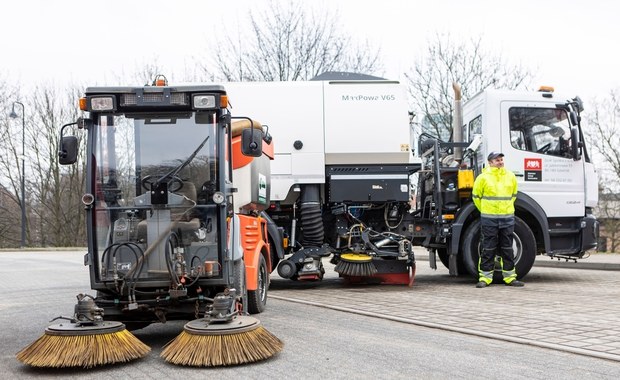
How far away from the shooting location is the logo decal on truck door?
438 inches

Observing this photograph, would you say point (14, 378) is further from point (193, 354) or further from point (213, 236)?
point (213, 236)

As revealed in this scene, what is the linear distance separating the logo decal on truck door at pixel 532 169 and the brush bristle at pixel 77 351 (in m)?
7.89

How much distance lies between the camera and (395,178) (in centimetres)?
1071

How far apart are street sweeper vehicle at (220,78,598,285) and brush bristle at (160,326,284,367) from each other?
5.36 m

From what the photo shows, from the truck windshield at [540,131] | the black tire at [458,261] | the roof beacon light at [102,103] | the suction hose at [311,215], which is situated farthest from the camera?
the black tire at [458,261]

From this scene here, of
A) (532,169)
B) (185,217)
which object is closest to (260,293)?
(185,217)

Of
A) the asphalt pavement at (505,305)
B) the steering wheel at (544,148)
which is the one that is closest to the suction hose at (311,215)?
the asphalt pavement at (505,305)

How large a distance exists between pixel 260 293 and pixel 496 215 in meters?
4.33

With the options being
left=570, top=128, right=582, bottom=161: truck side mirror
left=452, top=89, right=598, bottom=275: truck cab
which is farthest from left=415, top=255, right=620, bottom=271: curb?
left=570, top=128, right=582, bottom=161: truck side mirror

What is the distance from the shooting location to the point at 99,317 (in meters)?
5.19

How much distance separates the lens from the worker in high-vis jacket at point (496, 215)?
1043 centimetres

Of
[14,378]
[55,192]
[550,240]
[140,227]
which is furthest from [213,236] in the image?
[55,192]

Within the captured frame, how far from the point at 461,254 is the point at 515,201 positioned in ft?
4.02

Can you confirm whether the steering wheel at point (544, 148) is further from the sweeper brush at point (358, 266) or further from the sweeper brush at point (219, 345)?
the sweeper brush at point (219, 345)
